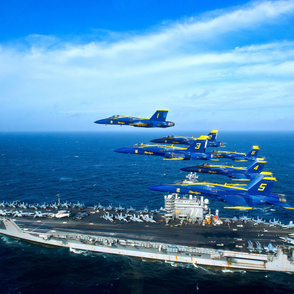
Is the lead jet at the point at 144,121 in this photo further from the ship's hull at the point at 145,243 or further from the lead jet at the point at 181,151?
the ship's hull at the point at 145,243

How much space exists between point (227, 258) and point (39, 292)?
34.1 meters

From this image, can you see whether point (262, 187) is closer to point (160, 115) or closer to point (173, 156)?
point (173, 156)

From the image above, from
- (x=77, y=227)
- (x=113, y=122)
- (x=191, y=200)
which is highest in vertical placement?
(x=113, y=122)

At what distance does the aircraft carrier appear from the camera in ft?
154

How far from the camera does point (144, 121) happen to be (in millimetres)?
68438

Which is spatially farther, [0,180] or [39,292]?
[0,180]

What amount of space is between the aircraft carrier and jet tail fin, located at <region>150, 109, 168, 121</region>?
21954 millimetres

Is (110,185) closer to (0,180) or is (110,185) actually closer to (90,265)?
(0,180)

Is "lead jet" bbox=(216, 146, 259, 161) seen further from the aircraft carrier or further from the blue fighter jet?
the aircraft carrier

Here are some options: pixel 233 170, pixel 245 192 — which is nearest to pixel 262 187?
pixel 245 192

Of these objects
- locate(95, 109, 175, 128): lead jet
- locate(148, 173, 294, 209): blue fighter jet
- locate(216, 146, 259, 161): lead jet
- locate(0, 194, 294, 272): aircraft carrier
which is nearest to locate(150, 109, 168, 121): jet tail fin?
locate(95, 109, 175, 128): lead jet

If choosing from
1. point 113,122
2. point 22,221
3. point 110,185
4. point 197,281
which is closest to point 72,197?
point 110,185

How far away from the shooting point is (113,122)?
71312 millimetres

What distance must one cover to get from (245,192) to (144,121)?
3197cm
